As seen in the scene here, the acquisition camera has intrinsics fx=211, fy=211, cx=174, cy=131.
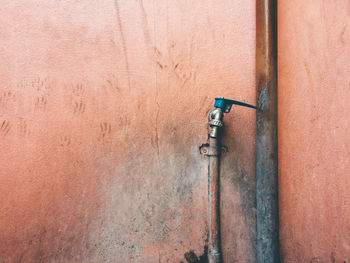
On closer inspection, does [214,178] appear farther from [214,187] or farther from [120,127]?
[120,127]

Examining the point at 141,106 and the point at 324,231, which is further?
the point at 141,106

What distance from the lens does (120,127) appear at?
1286 millimetres

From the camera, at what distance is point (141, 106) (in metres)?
1.29

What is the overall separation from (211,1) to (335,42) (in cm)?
74

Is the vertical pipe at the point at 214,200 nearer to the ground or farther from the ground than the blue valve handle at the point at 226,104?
nearer to the ground

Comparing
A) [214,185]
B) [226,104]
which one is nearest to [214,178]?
[214,185]

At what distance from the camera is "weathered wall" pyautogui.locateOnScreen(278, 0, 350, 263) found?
1.15 meters

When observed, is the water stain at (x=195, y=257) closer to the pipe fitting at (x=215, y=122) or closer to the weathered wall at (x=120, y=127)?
the weathered wall at (x=120, y=127)

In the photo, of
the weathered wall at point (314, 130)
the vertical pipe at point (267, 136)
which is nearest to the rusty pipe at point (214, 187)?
the vertical pipe at point (267, 136)

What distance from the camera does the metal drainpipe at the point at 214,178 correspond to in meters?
1.20

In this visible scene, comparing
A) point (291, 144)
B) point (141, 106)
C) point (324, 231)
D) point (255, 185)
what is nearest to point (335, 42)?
point (291, 144)

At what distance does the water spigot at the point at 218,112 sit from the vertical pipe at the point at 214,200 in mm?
52

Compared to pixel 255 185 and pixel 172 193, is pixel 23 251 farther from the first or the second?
pixel 255 185

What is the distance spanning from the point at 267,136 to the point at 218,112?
312 mm
